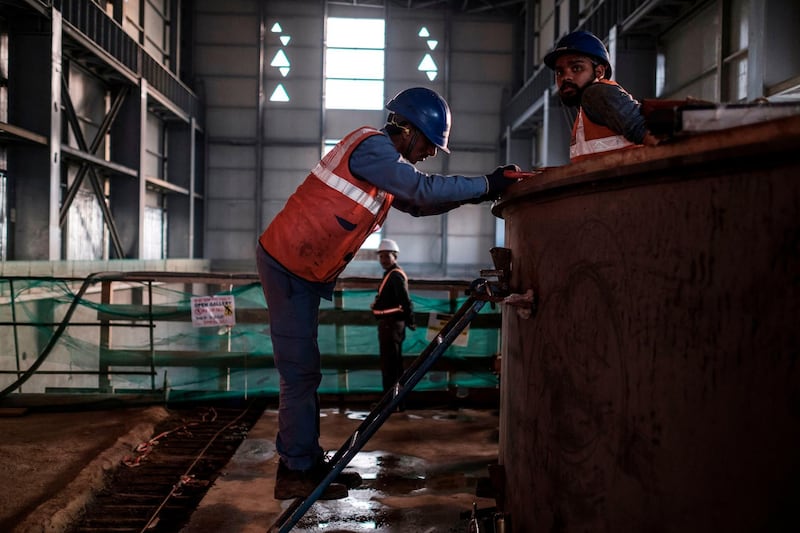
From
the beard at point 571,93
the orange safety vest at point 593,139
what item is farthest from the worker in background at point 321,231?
the beard at point 571,93

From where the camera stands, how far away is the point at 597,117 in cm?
266

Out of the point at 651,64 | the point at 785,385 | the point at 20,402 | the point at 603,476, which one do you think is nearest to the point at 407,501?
the point at 603,476

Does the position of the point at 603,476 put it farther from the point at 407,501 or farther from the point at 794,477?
the point at 407,501

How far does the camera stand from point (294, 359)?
2945 mm

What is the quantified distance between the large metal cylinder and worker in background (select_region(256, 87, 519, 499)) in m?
0.85

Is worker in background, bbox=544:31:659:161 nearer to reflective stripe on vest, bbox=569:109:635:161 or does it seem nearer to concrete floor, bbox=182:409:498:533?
reflective stripe on vest, bbox=569:109:635:161

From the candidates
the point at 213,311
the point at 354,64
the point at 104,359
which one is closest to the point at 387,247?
the point at 213,311

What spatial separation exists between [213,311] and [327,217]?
453 centimetres

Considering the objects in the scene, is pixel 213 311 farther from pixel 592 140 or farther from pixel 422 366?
pixel 592 140

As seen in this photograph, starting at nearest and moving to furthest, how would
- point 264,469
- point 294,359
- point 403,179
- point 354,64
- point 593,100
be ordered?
point 593,100
point 403,179
point 294,359
point 264,469
point 354,64

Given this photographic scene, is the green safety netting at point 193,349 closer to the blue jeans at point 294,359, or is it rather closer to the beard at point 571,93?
the blue jeans at point 294,359

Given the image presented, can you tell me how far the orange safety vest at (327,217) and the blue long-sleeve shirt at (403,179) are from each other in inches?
2.3

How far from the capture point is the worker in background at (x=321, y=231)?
280 centimetres

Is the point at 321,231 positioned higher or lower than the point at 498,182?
lower
